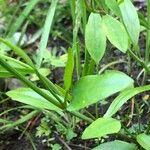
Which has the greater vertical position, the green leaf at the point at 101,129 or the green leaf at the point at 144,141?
the green leaf at the point at 101,129

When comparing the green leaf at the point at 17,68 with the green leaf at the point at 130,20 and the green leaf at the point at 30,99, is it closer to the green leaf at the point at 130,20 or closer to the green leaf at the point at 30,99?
the green leaf at the point at 30,99

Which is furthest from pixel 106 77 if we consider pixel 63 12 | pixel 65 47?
pixel 63 12

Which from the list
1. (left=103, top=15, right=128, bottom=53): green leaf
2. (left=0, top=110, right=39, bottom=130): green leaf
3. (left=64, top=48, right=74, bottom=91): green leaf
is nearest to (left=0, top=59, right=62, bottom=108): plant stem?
(left=64, top=48, right=74, bottom=91): green leaf

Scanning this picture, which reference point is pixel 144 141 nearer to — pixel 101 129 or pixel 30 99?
pixel 101 129

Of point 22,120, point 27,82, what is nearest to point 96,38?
point 27,82

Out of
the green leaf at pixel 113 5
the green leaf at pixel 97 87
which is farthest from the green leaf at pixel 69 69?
the green leaf at pixel 113 5

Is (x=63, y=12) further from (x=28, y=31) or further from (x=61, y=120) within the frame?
(x=61, y=120)
